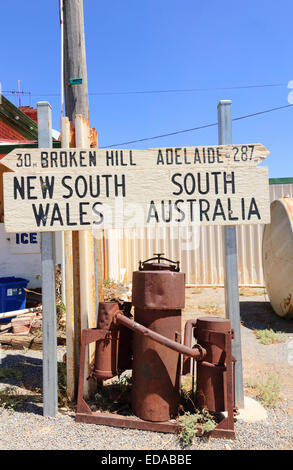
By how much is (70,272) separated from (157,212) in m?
1.15

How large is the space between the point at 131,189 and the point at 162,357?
1.60m

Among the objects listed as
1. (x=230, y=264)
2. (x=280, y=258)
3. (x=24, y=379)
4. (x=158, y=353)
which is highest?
(x=230, y=264)

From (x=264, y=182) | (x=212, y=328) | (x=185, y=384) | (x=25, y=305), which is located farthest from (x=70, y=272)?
(x=25, y=305)

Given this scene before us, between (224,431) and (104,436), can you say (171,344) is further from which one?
(104,436)

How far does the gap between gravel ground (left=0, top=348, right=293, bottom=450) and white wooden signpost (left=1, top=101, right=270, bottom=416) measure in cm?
27

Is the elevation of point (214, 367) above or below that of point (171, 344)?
below

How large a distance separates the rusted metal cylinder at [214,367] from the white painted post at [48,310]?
1.39 metres

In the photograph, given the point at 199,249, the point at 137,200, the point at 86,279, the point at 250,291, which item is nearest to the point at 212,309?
the point at 250,291

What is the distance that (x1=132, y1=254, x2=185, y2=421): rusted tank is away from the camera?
3148 millimetres

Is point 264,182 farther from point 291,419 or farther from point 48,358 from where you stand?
point 48,358

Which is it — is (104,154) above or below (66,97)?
below

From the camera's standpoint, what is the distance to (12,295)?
7.64 meters

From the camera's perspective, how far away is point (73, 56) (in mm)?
4250

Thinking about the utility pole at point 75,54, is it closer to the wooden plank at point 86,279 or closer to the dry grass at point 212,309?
the wooden plank at point 86,279
